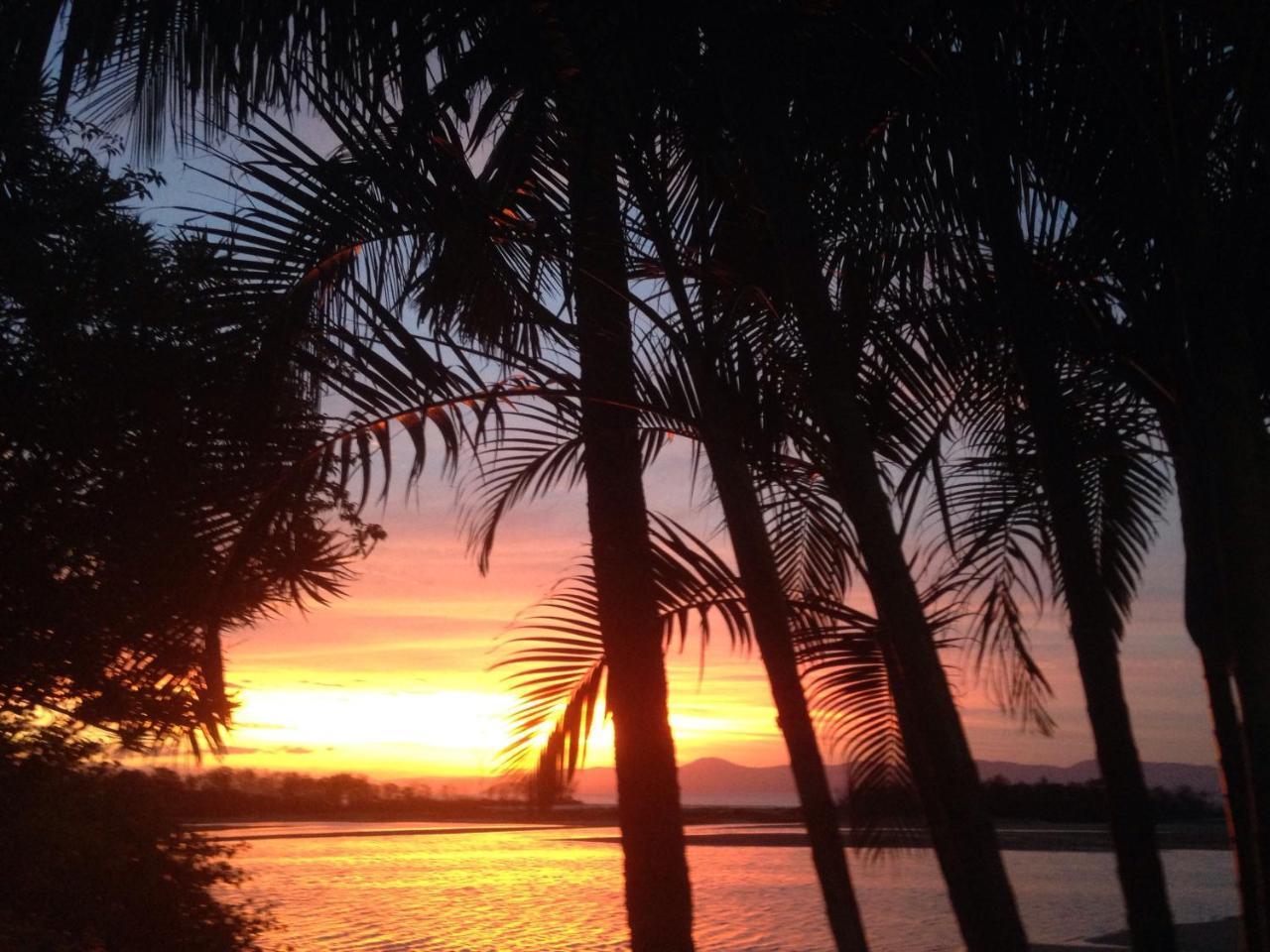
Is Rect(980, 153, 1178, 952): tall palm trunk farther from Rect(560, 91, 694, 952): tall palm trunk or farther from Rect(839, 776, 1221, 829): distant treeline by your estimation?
Rect(839, 776, 1221, 829): distant treeline

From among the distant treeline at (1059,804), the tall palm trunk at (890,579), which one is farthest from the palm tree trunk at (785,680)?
the distant treeline at (1059,804)

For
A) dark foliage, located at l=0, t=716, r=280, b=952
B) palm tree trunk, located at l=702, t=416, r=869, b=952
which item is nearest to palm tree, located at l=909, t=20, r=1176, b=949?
palm tree trunk, located at l=702, t=416, r=869, b=952

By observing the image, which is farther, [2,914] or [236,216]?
[2,914]

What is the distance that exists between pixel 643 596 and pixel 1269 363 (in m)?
2.55

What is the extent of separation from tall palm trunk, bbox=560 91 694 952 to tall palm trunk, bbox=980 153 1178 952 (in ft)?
5.90

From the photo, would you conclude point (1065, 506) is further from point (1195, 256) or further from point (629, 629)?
point (629, 629)

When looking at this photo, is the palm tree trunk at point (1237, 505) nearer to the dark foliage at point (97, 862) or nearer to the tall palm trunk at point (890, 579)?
the tall palm trunk at point (890, 579)

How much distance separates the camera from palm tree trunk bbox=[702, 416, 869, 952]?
3.75 metres

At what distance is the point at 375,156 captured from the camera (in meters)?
4.14

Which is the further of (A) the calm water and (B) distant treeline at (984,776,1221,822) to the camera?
A: (B) distant treeline at (984,776,1221,822)

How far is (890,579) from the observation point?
3.37 metres

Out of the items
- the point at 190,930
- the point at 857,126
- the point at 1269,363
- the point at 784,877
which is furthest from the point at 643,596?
the point at 784,877

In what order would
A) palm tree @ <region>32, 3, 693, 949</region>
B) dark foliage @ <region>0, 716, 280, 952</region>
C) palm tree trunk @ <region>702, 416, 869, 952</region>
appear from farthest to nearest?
1. dark foliage @ <region>0, 716, 280, 952</region>
2. palm tree @ <region>32, 3, 693, 949</region>
3. palm tree trunk @ <region>702, 416, 869, 952</region>

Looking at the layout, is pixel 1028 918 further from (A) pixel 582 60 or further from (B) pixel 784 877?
(A) pixel 582 60
